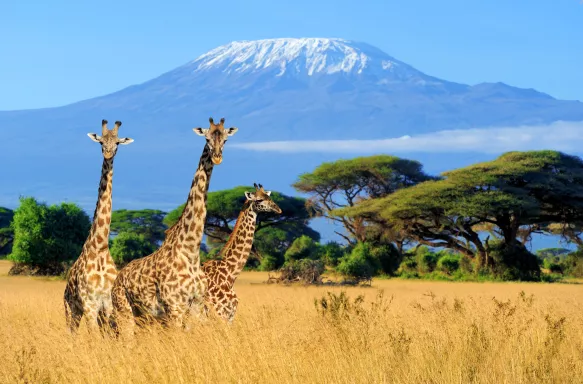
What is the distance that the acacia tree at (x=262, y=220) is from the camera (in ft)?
183

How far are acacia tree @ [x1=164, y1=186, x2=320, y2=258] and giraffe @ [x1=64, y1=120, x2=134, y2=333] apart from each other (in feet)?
131

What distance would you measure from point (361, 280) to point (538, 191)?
45.5ft

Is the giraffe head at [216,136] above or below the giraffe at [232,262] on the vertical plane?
above

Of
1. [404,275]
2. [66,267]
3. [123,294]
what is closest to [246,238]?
[123,294]

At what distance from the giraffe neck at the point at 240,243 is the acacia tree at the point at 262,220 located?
127 ft

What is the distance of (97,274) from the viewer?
452 inches

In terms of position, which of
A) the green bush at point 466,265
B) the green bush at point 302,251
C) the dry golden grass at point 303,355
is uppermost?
the green bush at point 302,251

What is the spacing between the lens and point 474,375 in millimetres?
9617

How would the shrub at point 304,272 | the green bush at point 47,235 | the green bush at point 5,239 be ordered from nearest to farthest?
1. the shrub at point 304,272
2. the green bush at point 47,235
3. the green bush at point 5,239

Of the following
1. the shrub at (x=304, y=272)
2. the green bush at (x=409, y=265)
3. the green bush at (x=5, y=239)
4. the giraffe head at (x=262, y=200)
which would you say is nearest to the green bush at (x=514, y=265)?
the green bush at (x=409, y=265)

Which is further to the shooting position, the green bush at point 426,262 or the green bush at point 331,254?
the green bush at point 426,262

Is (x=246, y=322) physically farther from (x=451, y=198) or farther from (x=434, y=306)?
(x=451, y=198)

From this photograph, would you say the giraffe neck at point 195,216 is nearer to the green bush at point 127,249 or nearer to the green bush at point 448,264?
the green bush at point 127,249

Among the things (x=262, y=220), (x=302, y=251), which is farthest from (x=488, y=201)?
(x=262, y=220)
